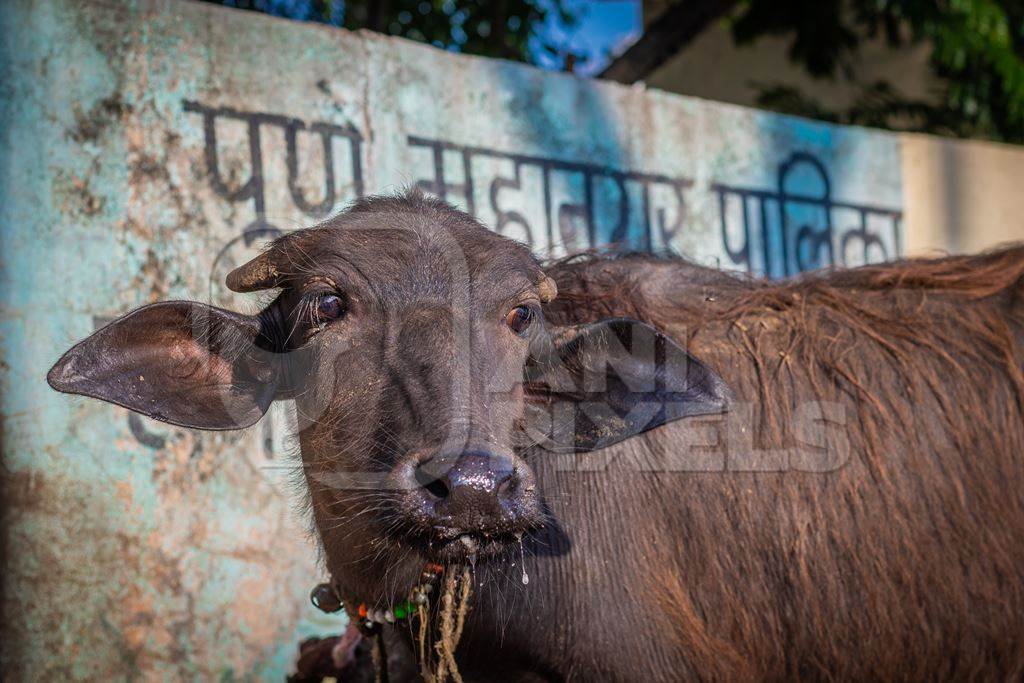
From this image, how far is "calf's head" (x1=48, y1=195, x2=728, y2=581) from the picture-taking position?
2.48 metres

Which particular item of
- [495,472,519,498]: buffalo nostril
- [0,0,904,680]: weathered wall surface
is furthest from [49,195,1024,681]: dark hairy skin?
[0,0,904,680]: weathered wall surface

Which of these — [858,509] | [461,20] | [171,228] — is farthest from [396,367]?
[461,20]

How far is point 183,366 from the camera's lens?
2861 millimetres

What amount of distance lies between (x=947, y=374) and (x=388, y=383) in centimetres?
187

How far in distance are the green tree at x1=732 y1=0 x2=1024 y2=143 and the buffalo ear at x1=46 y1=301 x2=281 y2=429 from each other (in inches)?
280

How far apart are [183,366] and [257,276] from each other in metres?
0.36

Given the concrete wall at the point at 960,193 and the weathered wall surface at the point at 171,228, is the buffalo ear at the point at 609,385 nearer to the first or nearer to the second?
the weathered wall surface at the point at 171,228

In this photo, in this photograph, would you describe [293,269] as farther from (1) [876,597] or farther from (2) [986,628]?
(2) [986,628]

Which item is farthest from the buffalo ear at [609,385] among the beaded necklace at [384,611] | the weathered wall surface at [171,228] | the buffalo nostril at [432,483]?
the weathered wall surface at [171,228]

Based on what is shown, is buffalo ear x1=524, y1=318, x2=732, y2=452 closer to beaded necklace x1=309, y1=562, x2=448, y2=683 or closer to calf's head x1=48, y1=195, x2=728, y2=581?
calf's head x1=48, y1=195, x2=728, y2=581

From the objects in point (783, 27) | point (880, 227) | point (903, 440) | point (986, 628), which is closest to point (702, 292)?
point (903, 440)

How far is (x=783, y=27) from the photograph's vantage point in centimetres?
916

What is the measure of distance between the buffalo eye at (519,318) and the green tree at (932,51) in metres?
6.56

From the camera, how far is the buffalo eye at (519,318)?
9.28 ft
